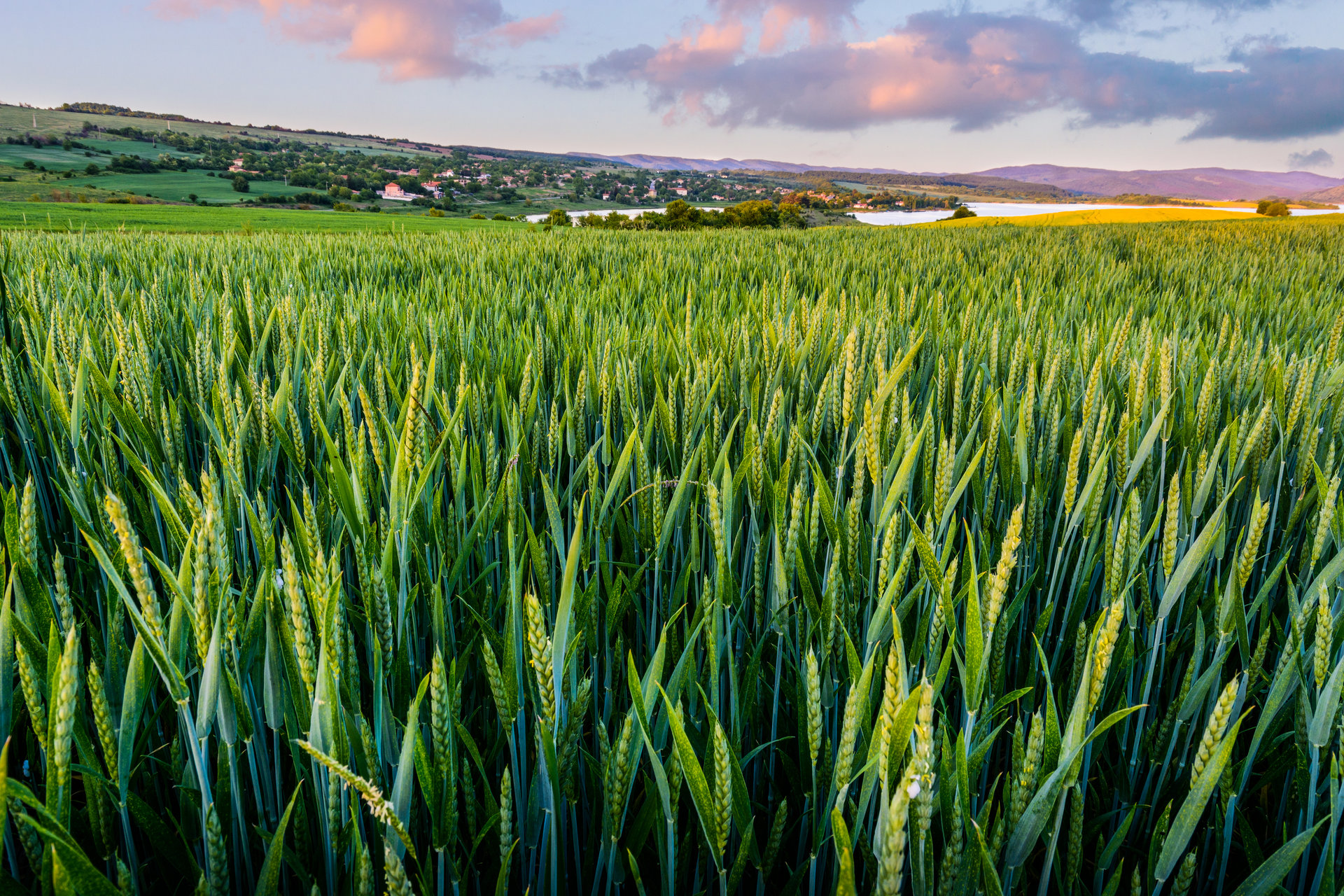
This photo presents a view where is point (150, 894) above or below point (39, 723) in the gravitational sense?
below

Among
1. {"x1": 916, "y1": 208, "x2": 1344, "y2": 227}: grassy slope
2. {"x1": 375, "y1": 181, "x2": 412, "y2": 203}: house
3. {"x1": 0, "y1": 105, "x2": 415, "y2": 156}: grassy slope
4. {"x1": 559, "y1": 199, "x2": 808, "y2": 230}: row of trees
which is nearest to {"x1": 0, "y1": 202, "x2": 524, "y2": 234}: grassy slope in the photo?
{"x1": 559, "y1": 199, "x2": 808, "y2": 230}: row of trees

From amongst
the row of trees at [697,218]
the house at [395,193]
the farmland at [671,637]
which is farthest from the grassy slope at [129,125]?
the farmland at [671,637]

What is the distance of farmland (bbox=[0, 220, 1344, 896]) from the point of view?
41 cm

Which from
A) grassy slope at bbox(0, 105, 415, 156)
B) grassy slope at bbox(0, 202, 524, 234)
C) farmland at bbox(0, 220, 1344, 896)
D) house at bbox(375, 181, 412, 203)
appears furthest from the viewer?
grassy slope at bbox(0, 105, 415, 156)

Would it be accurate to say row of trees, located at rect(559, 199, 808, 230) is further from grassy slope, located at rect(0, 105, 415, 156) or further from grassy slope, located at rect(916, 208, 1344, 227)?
grassy slope, located at rect(0, 105, 415, 156)

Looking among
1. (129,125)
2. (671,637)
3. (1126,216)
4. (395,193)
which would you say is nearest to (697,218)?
(1126,216)

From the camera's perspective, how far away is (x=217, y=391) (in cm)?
94

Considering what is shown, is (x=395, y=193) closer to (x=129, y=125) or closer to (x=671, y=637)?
(x=129, y=125)

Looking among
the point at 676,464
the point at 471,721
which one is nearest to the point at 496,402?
the point at 676,464

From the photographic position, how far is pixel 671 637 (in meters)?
0.70

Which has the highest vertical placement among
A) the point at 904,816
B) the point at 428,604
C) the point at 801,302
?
the point at 801,302

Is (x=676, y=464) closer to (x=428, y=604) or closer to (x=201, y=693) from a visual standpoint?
(x=428, y=604)

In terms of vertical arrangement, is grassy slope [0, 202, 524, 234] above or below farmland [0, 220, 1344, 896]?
above

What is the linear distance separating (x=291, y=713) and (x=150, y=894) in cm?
21
